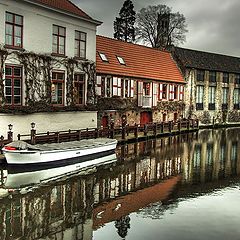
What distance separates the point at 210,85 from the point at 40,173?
32711mm

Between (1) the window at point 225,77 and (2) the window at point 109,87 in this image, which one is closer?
(2) the window at point 109,87

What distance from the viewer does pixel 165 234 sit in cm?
935

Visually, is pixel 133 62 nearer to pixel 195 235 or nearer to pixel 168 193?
pixel 168 193

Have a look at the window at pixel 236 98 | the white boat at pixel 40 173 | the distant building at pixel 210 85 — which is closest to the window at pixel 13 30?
the white boat at pixel 40 173

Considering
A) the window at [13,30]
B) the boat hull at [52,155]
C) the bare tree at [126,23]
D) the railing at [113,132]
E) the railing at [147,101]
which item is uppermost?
the bare tree at [126,23]

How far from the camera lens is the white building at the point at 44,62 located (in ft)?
62.6

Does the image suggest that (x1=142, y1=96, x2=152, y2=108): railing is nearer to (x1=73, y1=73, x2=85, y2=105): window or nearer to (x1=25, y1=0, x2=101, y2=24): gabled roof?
(x1=73, y1=73, x2=85, y2=105): window

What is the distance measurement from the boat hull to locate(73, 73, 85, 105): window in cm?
533

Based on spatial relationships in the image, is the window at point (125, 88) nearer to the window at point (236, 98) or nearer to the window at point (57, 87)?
the window at point (57, 87)

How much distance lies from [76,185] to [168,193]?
3330mm

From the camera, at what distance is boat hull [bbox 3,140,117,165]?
15.1 metres

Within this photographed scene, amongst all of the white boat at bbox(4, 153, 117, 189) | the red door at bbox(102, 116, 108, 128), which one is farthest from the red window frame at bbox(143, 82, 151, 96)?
the white boat at bbox(4, 153, 117, 189)

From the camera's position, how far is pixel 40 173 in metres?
15.1

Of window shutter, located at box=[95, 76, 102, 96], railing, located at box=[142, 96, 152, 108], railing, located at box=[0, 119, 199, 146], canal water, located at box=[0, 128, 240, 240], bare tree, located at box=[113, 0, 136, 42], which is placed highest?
bare tree, located at box=[113, 0, 136, 42]
